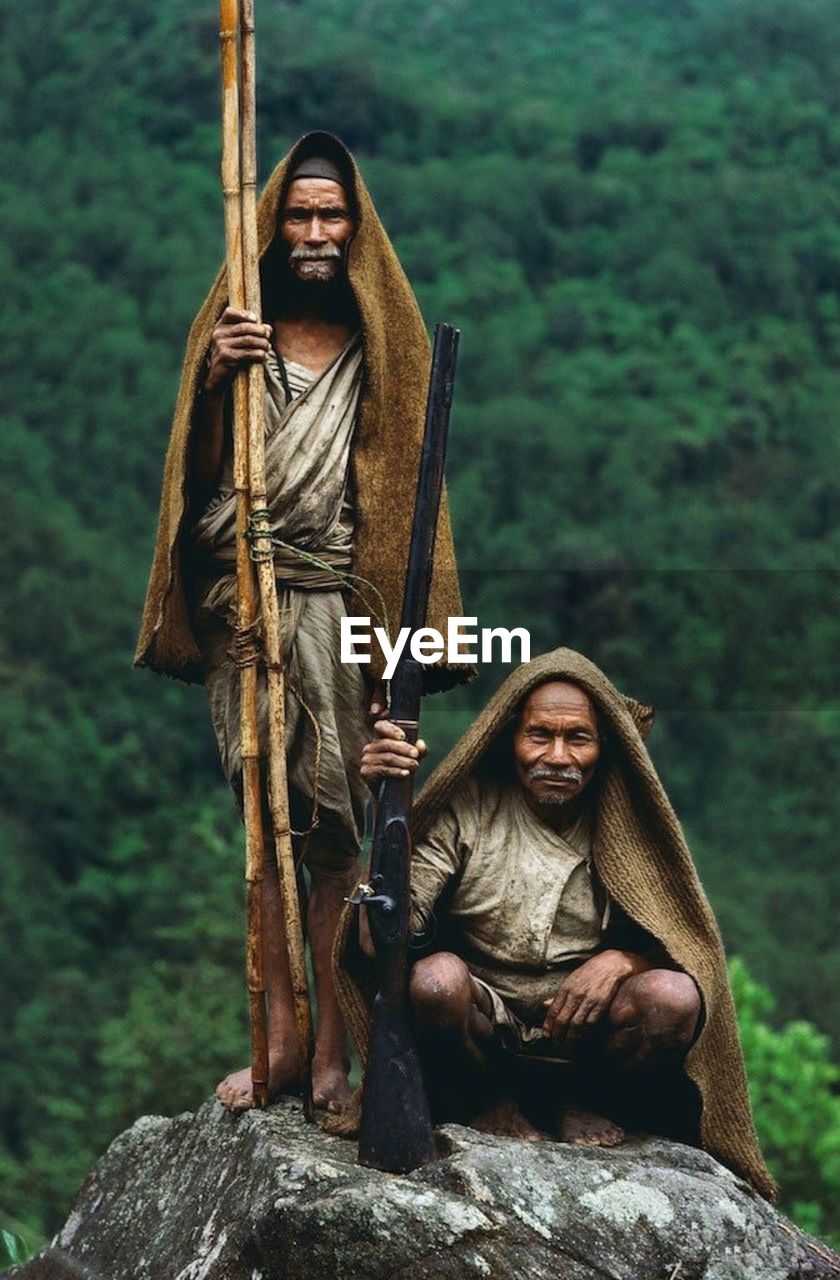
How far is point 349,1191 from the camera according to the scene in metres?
7.78

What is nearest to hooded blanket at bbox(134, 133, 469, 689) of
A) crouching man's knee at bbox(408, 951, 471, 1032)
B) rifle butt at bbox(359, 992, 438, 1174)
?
crouching man's knee at bbox(408, 951, 471, 1032)

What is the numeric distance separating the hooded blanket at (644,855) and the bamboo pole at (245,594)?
0.34 m

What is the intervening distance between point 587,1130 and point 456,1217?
766 mm

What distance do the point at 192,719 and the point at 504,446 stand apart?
10749 millimetres

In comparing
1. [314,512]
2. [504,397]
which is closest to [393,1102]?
[314,512]

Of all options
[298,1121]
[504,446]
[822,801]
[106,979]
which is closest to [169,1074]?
[106,979]

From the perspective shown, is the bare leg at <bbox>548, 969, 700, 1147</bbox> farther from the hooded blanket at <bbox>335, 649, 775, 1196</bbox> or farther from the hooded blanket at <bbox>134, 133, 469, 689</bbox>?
the hooded blanket at <bbox>134, 133, 469, 689</bbox>

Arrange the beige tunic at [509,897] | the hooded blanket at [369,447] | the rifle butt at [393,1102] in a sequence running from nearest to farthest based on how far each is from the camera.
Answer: the rifle butt at [393,1102]
the beige tunic at [509,897]
the hooded blanket at [369,447]

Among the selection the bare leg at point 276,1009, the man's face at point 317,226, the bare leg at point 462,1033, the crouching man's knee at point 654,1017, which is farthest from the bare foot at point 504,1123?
the man's face at point 317,226

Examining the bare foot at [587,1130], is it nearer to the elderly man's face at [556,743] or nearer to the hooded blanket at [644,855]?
the hooded blanket at [644,855]

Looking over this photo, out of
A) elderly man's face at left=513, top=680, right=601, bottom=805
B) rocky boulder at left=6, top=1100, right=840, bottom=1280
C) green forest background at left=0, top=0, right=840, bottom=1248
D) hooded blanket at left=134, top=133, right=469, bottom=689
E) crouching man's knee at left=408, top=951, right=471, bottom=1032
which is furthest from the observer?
green forest background at left=0, top=0, right=840, bottom=1248

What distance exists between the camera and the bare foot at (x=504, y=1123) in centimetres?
834

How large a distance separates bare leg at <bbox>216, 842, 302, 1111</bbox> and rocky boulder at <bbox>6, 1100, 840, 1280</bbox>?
14 cm

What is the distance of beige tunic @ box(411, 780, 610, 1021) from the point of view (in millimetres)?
8453
